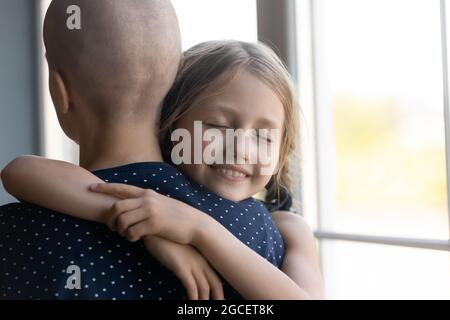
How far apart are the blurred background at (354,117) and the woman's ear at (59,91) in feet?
0.17

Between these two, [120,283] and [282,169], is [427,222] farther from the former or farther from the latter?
[120,283]

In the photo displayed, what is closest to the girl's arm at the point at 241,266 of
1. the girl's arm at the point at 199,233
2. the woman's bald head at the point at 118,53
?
the girl's arm at the point at 199,233

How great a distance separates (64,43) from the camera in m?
0.49

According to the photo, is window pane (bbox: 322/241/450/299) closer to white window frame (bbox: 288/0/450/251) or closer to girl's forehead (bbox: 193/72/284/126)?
white window frame (bbox: 288/0/450/251)

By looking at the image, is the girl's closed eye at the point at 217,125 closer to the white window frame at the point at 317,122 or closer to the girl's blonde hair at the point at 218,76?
the girl's blonde hair at the point at 218,76

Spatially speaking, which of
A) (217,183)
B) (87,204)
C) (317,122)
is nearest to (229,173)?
(217,183)

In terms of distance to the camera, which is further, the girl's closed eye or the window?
the window

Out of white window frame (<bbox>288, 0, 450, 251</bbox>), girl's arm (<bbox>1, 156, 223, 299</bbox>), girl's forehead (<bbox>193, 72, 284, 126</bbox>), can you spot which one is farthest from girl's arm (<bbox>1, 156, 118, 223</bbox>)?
white window frame (<bbox>288, 0, 450, 251</bbox>)

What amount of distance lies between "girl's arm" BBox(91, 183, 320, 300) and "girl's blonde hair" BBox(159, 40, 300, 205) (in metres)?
0.07

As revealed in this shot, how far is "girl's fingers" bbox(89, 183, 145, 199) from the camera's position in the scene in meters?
0.46

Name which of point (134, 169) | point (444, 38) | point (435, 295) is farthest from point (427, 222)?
point (134, 169)

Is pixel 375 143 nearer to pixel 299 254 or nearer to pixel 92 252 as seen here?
pixel 299 254

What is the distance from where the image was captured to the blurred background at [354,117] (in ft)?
1.96

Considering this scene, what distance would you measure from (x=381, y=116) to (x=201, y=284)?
12.7 inches
